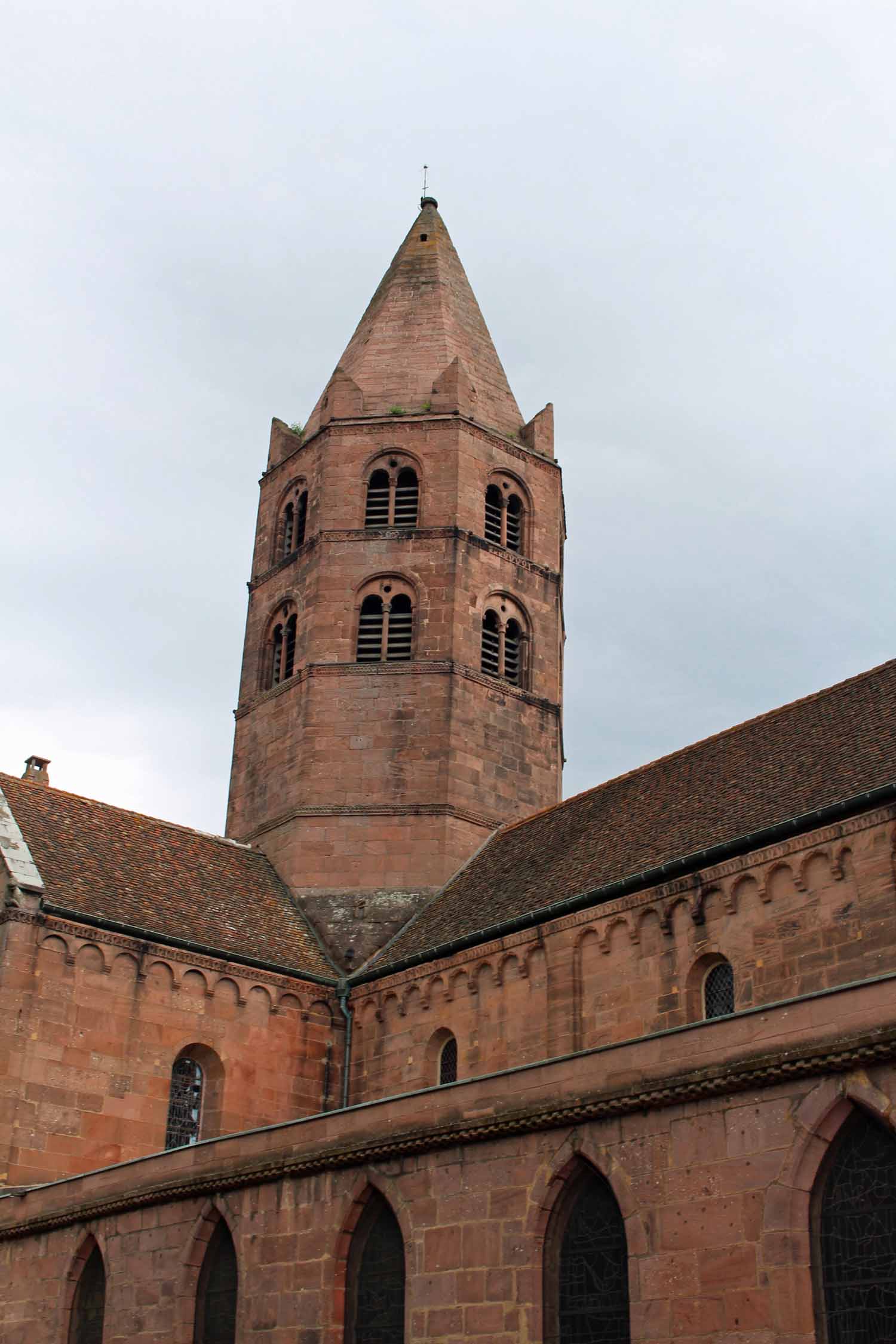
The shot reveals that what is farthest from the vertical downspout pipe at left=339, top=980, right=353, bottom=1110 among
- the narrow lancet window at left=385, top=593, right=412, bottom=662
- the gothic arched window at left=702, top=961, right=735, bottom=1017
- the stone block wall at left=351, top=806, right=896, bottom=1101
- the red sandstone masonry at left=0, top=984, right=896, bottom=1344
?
the gothic arched window at left=702, top=961, right=735, bottom=1017

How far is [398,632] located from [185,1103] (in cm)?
1281

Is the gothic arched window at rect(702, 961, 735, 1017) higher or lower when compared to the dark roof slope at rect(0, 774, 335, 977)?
lower

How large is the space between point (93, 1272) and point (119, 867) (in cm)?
1005

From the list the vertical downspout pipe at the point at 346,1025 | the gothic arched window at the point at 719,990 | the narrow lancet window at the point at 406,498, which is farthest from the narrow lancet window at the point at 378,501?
the gothic arched window at the point at 719,990

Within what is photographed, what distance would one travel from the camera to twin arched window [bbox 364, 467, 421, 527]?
38.3 meters

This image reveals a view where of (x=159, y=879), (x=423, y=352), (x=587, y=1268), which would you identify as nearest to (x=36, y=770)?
(x=159, y=879)

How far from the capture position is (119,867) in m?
30.8

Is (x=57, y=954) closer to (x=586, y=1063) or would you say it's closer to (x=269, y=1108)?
(x=269, y=1108)

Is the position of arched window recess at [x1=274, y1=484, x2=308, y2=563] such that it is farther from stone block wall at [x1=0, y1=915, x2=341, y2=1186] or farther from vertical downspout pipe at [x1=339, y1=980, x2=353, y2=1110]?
stone block wall at [x1=0, y1=915, x2=341, y2=1186]

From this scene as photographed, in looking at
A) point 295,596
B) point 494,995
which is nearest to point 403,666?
point 295,596

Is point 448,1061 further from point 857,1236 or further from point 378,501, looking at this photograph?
point 378,501

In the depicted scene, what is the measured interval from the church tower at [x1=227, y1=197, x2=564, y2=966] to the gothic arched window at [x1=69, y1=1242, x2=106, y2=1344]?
1047 centimetres

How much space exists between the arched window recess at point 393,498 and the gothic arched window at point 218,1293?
21.1 m

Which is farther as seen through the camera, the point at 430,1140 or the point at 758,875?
the point at 758,875
